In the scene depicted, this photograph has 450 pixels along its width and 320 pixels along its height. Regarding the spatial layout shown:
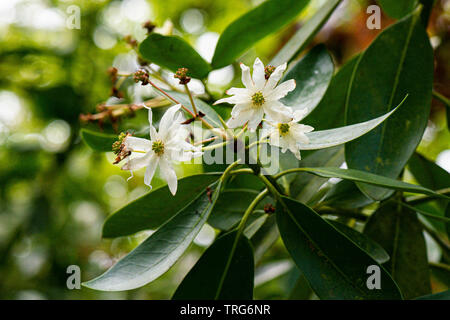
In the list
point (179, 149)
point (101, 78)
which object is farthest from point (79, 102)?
point (179, 149)

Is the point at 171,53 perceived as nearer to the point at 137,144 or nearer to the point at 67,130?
the point at 137,144

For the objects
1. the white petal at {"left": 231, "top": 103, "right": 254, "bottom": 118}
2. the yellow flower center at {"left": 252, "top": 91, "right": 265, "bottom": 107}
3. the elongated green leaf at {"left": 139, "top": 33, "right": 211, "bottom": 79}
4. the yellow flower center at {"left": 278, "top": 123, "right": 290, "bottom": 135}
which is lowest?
the yellow flower center at {"left": 278, "top": 123, "right": 290, "bottom": 135}

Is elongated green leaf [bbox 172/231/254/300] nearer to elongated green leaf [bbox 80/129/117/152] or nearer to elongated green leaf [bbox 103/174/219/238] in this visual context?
elongated green leaf [bbox 103/174/219/238]

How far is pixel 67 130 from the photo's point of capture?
1896 mm

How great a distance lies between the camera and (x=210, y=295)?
2.41 ft

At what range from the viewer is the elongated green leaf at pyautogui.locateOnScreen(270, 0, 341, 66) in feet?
3.14

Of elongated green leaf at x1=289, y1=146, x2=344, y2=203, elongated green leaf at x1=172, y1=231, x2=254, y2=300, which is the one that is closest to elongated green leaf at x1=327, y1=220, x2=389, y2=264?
elongated green leaf at x1=289, y1=146, x2=344, y2=203

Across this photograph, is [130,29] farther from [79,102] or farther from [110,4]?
[79,102]

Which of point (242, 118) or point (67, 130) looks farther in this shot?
point (67, 130)

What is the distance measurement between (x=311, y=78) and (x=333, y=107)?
116 mm

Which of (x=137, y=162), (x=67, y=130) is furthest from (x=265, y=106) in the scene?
(x=67, y=130)

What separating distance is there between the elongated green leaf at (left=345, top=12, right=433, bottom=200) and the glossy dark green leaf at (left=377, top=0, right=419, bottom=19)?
0.25 ft

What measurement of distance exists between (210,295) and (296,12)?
0.61m

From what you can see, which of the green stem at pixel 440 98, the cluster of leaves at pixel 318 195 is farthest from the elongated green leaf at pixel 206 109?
the green stem at pixel 440 98
